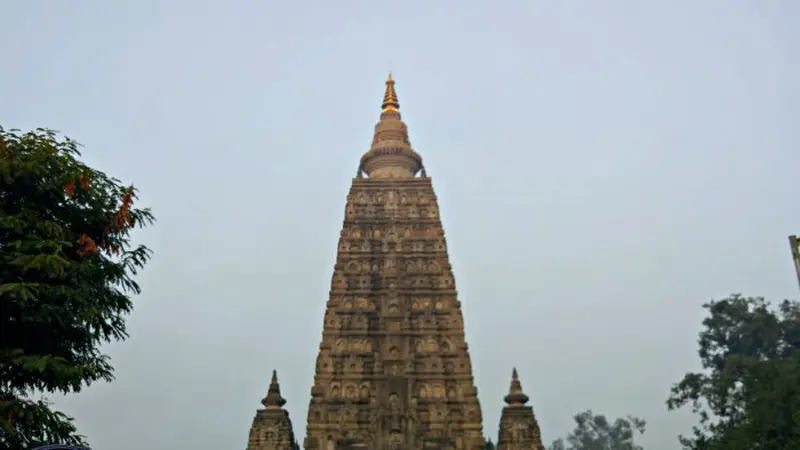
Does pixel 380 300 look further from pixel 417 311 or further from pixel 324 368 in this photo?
pixel 324 368

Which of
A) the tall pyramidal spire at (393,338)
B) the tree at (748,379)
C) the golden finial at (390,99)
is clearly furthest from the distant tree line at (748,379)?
the golden finial at (390,99)

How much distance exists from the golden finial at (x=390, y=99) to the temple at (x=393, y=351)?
980 centimetres

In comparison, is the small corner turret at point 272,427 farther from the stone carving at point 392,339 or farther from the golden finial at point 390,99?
the golden finial at point 390,99

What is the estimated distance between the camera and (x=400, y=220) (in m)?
42.9

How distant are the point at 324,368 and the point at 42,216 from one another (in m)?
22.8

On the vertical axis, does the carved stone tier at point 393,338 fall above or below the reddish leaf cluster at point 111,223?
above

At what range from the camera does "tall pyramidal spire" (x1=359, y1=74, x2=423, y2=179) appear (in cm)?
4819

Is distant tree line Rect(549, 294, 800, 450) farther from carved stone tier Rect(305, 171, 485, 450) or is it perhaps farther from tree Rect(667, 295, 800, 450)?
carved stone tier Rect(305, 171, 485, 450)

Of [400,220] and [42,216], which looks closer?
[42,216]

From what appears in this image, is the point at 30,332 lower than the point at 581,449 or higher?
lower

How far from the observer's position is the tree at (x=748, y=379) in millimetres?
32844

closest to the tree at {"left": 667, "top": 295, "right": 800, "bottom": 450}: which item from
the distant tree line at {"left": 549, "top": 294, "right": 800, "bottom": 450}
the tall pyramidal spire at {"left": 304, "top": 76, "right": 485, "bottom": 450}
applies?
the distant tree line at {"left": 549, "top": 294, "right": 800, "bottom": 450}

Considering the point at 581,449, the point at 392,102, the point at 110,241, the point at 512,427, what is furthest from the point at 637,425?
the point at 110,241

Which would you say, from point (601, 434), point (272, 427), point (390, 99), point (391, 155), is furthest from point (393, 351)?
point (601, 434)
